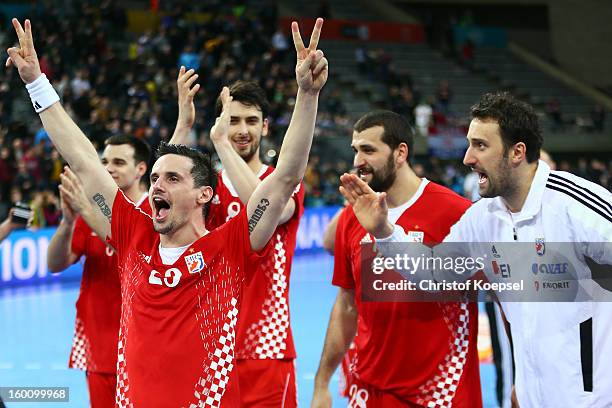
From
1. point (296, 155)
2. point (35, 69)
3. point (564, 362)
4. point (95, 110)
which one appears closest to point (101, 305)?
point (35, 69)

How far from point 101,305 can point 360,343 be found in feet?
5.66

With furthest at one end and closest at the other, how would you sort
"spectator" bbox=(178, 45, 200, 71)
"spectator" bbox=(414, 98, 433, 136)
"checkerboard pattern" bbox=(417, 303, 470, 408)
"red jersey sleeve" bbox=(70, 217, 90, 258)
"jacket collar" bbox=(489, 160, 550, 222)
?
"spectator" bbox=(414, 98, 433, 136), "spectator" bbox=(178, 45, 200, 71), "red jersey sleeve" bbox=(70, 217, 90, 258), "checkerboard pattern" bbox=(417, 303, 470, 408), "jacket collar" bbox=(489, 160, 550, 222)

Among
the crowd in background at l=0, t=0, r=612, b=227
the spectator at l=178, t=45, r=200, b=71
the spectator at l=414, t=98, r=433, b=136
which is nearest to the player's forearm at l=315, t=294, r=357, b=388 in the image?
the crowd in background at l=0, t=0, r=612, b=227

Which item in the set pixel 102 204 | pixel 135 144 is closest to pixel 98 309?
pixel 135 144

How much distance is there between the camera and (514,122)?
420 centimetres

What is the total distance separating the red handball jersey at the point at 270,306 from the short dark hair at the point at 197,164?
873 mm

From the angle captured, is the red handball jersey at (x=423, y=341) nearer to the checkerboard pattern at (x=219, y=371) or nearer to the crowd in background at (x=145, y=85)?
the checkerboard pattern at (x=219, y=371)

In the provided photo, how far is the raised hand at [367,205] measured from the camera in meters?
4.25

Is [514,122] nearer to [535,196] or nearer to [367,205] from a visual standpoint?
[535,196]

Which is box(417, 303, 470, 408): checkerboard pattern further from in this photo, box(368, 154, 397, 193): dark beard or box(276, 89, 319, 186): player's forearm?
box(276, 89, 319, 186): player's forearm

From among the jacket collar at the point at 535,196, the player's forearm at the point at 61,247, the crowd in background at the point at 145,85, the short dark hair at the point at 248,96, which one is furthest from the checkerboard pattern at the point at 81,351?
the crowd in background at the point at 145,85

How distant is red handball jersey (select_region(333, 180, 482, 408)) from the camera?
4.62 m

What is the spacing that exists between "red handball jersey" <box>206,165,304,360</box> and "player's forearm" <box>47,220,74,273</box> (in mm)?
1107

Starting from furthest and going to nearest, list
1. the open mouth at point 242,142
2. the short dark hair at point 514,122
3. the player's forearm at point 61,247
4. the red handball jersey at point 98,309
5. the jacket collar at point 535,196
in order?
the player's forearm at point 61,247
the red handball jersey at point 98,309
the open mouth at point 242,142
the short dark hair at point 514,122
the jacket collar at point 535,196
